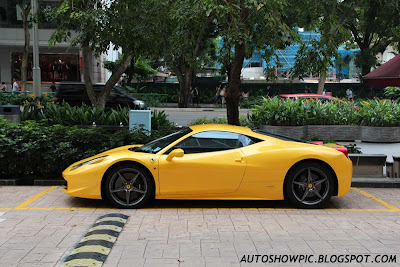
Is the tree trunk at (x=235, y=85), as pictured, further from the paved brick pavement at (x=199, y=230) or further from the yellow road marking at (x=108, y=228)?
the yellow road marking at (x=108, y=228)

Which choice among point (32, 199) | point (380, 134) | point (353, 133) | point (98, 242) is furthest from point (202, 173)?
point (380, 134)

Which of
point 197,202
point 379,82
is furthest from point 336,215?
point 379,82

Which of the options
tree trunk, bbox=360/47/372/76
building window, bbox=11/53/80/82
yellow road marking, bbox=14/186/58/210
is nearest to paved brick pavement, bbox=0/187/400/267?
yellow road marking, bbox=14/186/58/210

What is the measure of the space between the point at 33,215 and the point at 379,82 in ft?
31.1

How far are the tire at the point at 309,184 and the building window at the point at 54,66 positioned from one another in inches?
1369

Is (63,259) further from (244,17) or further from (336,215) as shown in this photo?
(244,17)

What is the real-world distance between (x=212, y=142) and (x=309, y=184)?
1594mm

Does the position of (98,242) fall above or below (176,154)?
below

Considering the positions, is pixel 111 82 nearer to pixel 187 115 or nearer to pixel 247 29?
pixel 247 29

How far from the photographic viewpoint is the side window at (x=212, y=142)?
6.55 metres

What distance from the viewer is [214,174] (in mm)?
6352

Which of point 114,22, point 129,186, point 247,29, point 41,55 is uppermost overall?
point 41,55

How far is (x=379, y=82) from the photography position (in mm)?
11672

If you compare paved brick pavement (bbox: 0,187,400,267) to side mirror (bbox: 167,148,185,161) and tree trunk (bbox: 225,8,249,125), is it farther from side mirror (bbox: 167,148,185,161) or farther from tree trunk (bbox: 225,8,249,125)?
tree trunk (bbox: 225,8,249,125)
